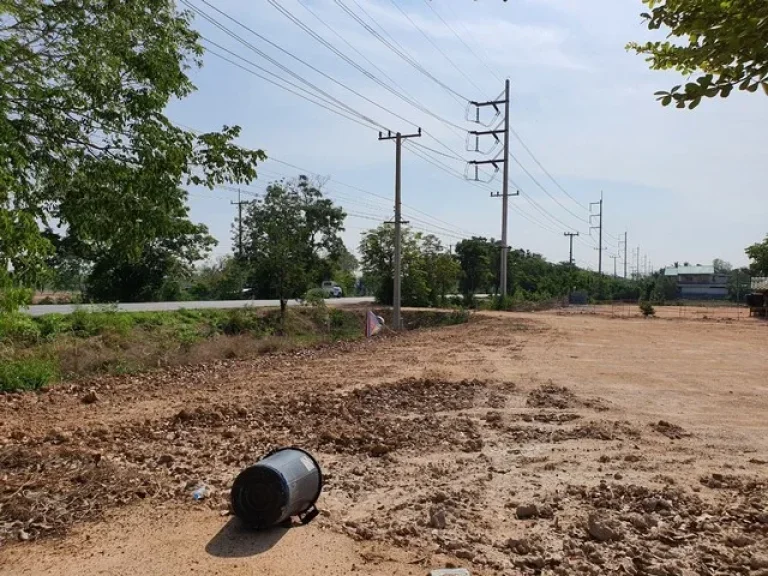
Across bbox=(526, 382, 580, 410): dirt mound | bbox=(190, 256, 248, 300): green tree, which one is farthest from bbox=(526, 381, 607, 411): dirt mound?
bbox=(190, 256, 248, 300): green tree

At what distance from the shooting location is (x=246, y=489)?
14.0ft

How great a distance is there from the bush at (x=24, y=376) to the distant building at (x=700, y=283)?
79580 mm

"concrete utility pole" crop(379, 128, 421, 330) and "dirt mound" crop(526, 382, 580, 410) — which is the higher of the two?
"concrete utility pole" crop(379, 128, 421, 330)

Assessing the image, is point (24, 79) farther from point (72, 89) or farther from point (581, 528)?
point (581, 528)

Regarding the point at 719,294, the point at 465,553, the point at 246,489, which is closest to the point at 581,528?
the point at 465,553

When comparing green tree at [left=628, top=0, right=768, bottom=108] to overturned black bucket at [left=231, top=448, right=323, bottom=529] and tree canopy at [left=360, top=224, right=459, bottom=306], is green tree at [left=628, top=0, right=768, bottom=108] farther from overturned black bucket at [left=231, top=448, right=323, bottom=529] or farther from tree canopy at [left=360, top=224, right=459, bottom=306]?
tree canopy at [left=360, top=224, right=459, bottom=306]

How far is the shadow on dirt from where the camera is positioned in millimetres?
4037

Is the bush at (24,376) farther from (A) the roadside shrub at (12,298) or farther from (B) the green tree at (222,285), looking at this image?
(B) the green tree at (222,285)

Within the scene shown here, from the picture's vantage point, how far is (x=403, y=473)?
578cm

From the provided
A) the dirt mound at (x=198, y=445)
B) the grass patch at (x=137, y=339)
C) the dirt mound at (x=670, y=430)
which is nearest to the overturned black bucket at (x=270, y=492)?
the dirt mound at (x=198, y=445)

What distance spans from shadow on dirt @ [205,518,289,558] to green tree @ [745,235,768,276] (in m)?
48.1

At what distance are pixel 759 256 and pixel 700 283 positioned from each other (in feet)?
162

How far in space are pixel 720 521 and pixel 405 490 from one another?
2.33 meters

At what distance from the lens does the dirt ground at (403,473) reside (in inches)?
158
